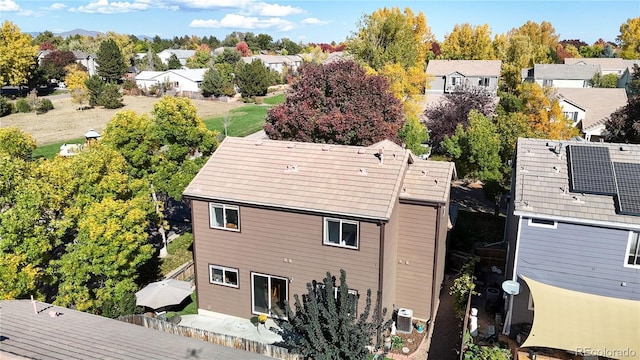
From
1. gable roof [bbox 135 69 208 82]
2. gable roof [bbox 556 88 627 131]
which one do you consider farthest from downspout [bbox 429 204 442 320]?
gable roof [bbox 135 69 208 82]

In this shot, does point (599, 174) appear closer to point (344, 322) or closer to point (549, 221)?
point (549, 221)

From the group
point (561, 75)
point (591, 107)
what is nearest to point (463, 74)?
point (561, 75)

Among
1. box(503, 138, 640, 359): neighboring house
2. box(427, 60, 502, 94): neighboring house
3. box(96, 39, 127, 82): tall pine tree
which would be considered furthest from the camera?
box(96, 39, 127, 82): tall pine tree

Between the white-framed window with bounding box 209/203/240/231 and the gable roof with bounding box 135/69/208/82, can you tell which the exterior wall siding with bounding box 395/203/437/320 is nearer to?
the white-framed window with bounding box 209/203/240/231

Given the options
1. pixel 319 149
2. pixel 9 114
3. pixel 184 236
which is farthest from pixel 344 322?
pixel 9 114

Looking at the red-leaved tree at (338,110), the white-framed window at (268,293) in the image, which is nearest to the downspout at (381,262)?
the white-framed window at (268,293)

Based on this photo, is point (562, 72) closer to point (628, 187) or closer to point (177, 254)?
point (628, 187)

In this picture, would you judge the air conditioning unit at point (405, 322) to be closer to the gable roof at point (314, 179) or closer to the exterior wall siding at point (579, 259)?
the exterior wall siding at point (579, 259)
